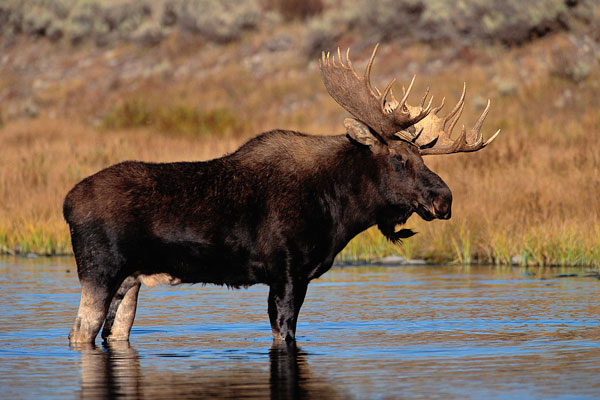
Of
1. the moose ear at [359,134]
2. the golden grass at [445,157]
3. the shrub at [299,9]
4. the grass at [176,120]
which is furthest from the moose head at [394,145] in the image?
the shrub at [299,9]

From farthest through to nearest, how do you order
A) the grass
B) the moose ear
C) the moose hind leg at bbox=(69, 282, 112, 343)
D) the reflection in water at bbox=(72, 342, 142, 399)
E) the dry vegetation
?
the grass
the dry vegetation
the moose ear
the moose hind leg at bbox=(69, 282, 112, 343)
the reflection in water at bbox=(72, 342, 142, 399)

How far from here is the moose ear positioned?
9.95 metres

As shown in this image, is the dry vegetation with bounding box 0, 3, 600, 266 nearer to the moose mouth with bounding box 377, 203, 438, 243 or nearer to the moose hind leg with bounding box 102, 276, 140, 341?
the moose mouth with bounding box 377, 203, 438, 243

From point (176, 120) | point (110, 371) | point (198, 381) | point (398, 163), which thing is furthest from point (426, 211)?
point (176, 120)

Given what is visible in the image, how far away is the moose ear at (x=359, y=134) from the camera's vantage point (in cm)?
995

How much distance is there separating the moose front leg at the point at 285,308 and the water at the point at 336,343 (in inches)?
7.1

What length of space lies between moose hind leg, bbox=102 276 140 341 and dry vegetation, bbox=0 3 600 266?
680 cm

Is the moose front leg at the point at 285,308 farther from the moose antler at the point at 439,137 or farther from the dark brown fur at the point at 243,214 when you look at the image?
the moose antler at the point at 439,137

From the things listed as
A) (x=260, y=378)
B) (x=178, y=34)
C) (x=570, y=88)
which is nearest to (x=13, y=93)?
(x=178, y=34)

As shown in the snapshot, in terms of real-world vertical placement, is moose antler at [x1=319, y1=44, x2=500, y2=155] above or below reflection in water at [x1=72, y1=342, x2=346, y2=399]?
above

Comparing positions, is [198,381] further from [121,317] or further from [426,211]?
[426,211]

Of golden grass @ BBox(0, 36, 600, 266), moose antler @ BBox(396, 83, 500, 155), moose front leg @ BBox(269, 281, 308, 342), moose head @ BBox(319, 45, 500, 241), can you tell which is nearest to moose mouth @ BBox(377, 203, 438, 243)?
moose head @ BBox(319, 45, 500, 241)

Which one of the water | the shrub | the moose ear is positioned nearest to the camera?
the water

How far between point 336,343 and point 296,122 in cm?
2052
